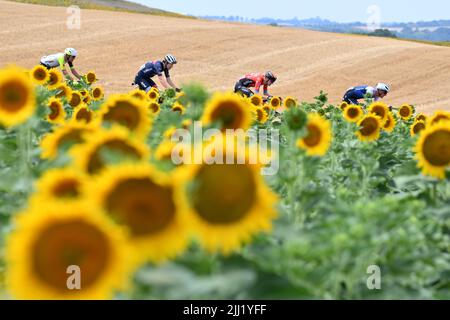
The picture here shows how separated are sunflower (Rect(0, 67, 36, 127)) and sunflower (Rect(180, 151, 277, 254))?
1961 mm

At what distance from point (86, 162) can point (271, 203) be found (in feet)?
2.31

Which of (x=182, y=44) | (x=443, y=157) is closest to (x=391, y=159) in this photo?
(x=443, y=157)

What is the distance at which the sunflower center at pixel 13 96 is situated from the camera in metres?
4.00

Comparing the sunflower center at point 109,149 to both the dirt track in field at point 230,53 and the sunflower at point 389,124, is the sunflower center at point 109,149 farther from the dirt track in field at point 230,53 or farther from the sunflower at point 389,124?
the dirt track in field at point 230,53

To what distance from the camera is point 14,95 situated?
402cm

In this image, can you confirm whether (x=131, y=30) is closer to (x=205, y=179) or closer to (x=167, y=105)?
(x=167, y=105)

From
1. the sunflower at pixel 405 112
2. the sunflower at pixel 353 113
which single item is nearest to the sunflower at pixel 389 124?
the sunflower at pixel 353 113

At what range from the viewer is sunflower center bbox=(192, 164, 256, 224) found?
88.7 inches

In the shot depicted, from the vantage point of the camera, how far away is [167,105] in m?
7.50

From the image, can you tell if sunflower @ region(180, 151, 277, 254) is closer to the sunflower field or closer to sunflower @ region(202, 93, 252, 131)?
the sunflower field

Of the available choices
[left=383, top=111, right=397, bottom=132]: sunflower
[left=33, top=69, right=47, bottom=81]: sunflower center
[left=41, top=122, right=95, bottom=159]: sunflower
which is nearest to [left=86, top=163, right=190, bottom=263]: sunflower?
[left=41, top=122, right=95, bottom=159]: sunflower

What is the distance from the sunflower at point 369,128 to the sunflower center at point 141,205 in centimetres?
426

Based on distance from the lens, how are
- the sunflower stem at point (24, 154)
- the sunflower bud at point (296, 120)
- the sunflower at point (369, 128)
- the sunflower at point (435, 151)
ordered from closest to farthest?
the sunflower stem at point (24, 154)
the sunflower at point (435, 151)
the sunflower bud at point (296, 120)
the sunflower at point (369, 128)

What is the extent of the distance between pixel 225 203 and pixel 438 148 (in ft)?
7.73
